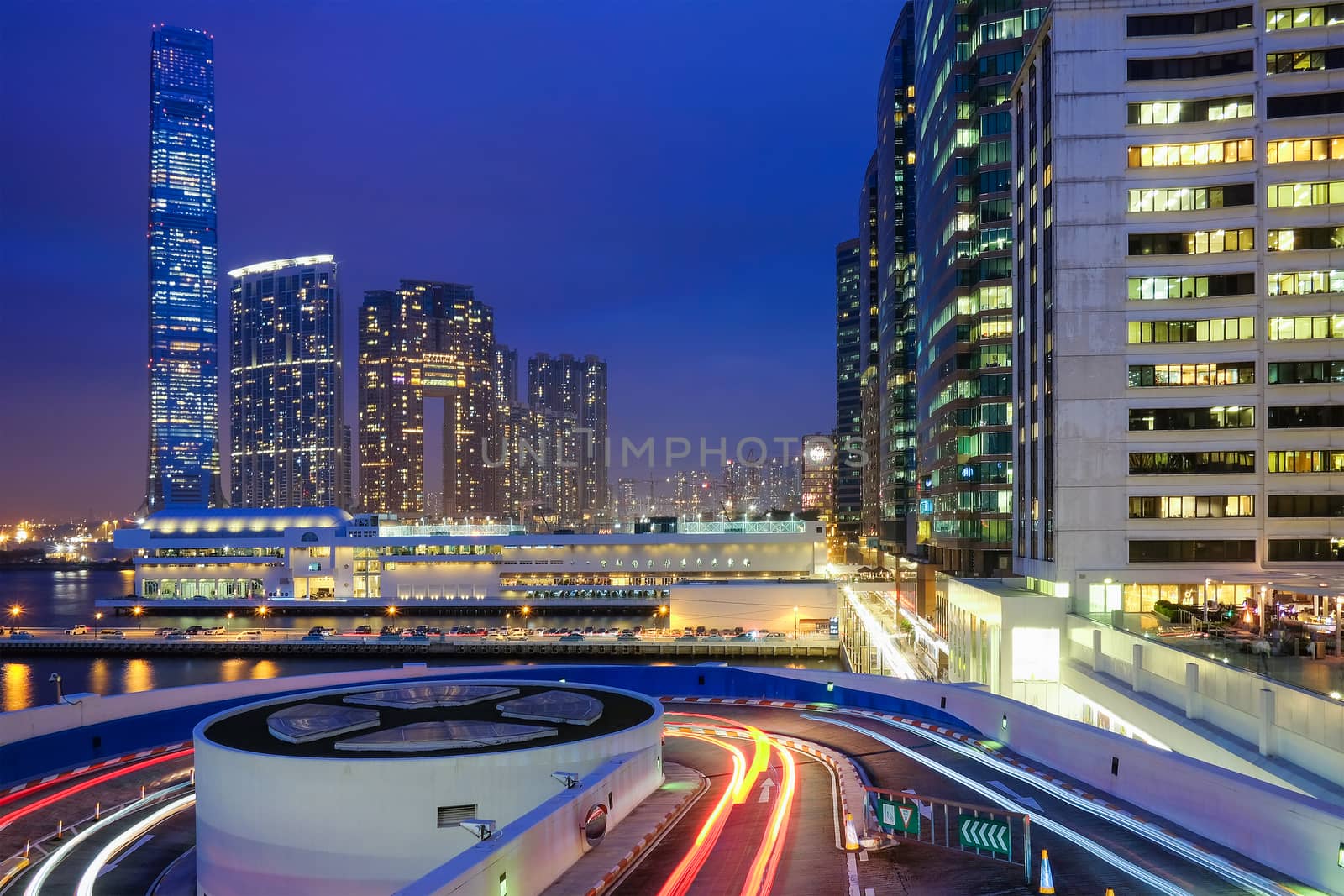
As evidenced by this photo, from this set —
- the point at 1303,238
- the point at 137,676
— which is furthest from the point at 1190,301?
the point at 137,676

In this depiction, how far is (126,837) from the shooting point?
24.5 m

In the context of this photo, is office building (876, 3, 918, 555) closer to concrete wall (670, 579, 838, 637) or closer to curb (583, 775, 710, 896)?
concrete wall (670, 579, 838, 637)

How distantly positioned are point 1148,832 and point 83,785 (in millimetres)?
26190

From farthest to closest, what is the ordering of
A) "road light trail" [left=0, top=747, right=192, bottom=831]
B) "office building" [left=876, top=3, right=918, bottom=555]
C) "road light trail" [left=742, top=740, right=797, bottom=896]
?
"office building" [left=876, top=3, right=918, bottom=555]
"road light trail" [left=0, top=747, right=192, bottom=831]
"road light trail" [left=742, top=740, right=797, bottom=896]

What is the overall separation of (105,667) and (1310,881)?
345ft

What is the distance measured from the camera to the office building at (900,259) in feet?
463

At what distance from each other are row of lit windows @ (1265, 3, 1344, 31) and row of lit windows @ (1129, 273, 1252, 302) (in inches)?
483

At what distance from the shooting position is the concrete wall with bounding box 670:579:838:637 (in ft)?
341

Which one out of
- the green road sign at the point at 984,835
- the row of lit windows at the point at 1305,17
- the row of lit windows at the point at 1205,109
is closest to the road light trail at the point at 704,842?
the green road sign at the point at 984,835

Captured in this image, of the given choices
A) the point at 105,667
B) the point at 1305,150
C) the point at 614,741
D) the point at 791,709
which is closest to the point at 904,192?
the point at 1305,150

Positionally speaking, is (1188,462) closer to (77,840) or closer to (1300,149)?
(1300,149)

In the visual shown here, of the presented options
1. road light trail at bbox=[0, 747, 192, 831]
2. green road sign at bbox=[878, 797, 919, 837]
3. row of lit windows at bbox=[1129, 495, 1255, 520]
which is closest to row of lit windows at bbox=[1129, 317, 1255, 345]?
row of lit windows at bbox=[1129, 495, 1255, 520]

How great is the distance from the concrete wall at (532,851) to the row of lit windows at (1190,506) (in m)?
37.7

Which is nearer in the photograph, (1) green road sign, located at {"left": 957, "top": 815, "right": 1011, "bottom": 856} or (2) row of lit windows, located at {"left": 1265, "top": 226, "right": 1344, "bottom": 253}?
(1) green road sign, located at {"left": 957, "top": 815, "right": 1011, "bottom": 856}
